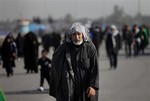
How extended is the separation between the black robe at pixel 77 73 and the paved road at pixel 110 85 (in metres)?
5.82

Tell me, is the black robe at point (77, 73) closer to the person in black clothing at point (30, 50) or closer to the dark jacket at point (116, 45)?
the dark jacket at point (116, 45)

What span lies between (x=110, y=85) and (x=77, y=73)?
928cm

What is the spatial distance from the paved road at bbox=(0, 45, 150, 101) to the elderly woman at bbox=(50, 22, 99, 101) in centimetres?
582

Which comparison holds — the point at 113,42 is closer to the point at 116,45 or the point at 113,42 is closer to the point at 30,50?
the point at 116,45

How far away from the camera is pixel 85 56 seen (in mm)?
8414

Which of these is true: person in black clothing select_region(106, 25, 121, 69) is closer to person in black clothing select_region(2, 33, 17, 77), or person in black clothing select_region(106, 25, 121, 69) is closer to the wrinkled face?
person in black clothing select_region(2, 33, 17, 77)

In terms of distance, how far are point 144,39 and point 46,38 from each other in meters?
10.00

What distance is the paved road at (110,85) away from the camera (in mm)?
14852

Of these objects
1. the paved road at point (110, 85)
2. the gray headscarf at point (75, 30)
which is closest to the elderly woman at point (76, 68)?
the gray headscarf at point (75, 30)

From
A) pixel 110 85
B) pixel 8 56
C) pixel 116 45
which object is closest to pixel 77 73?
pixel 110 85

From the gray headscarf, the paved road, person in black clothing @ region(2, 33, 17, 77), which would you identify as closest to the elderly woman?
→ the gray headscarf

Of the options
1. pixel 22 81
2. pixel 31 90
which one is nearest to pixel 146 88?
pixel 31 90

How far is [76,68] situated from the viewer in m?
8.41

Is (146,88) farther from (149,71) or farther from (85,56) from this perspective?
(85,56)
